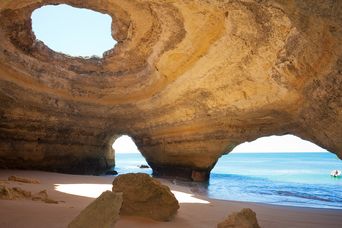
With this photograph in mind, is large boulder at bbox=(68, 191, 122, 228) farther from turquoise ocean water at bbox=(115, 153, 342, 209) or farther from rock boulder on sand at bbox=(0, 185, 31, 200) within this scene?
turquoise ocean water at bbox=(115, 153, 342, 209)

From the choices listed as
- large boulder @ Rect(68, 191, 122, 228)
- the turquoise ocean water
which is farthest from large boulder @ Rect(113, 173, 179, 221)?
the turquoise ocean water

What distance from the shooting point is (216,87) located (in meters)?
7.64

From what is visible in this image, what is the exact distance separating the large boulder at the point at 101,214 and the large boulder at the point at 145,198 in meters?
0.99

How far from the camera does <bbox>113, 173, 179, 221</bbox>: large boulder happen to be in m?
3.19

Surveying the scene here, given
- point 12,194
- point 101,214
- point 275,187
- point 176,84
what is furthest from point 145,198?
point 275,187

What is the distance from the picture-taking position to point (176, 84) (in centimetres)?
808

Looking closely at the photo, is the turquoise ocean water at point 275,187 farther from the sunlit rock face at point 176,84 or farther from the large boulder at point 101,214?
the large boulder at point 101,214

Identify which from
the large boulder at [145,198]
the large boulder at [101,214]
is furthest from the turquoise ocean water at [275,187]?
the large boulder at [101,214]

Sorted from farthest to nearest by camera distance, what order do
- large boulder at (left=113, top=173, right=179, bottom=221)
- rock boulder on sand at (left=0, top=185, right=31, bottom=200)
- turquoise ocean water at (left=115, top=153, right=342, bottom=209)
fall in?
turquoise ocean water at (left=115, top=153, right=342, bottom=209), rock boulder on sand at (left=0, top=185, right=31, bottom=200), large boulder at (left=113, top=173, right=179, bottom=221)

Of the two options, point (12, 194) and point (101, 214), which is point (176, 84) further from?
point (101, 214)

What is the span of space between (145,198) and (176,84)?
5106 mm

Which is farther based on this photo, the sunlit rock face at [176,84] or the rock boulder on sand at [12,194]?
the sunlit rock face at [176,84]

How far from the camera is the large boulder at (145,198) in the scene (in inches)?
126

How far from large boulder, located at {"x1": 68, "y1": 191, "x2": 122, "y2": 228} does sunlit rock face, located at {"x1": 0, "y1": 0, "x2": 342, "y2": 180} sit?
2.95 meters
